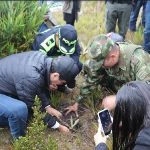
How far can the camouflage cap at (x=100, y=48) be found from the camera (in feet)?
13.6

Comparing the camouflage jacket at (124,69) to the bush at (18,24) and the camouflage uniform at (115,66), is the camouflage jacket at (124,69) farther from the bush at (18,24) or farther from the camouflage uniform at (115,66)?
the bush at (18,24)

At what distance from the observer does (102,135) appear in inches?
143

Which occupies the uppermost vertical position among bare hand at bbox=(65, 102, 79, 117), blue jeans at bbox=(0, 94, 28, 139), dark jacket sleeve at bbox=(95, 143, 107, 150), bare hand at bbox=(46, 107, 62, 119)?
dark jacket sleeve at bbox=(95, 143, 107, 150)

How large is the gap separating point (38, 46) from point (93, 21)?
380 centimetres

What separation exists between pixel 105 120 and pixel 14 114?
0.92 m

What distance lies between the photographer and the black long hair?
2789 mm

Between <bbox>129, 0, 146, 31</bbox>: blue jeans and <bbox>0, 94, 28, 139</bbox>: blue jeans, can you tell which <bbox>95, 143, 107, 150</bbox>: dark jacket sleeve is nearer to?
<bbox>0, 94, 28, 139</bbox>: blue jeans

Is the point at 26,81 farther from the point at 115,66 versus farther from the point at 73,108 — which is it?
the point at 115,66

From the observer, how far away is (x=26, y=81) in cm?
397

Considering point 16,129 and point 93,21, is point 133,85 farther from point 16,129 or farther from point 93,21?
point 93,21

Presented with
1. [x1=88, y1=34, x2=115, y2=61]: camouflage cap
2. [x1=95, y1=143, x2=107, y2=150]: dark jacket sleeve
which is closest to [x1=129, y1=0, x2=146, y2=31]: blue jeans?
[x1=88, y1=34, x2=115, y2=61]: camouflage cap

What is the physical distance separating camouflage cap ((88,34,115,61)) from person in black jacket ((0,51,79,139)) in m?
0.27

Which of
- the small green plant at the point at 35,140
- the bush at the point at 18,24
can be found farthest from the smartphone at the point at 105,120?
the bush at the point at 18,24

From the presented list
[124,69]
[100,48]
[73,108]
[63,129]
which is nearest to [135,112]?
[100,48]
